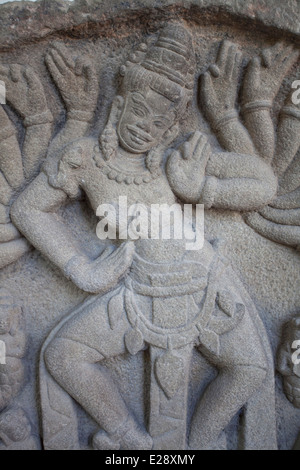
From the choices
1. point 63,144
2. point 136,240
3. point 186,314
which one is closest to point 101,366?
point 186,314

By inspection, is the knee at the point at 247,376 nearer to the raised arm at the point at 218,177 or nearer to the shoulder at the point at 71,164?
the raised arm at the point at 218,177

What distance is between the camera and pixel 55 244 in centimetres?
153

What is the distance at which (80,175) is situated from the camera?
59.9 inches

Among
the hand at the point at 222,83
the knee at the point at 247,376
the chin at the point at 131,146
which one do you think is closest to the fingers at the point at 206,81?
the hand at the point at 222,83

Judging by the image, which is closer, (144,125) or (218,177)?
(144,125)

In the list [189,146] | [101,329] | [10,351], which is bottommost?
[10,351]

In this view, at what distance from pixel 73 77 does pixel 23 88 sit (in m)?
0.19

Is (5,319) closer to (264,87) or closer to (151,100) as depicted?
(151,100)

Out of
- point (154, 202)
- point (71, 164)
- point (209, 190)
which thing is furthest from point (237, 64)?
point (71, 164)

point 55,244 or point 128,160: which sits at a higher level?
point 128,160

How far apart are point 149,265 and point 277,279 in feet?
1.82

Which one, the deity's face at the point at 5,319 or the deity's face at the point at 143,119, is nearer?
the deity's face at the point at 143,119

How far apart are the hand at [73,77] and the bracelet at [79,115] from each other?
0.01 m

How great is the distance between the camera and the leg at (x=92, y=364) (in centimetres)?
153
